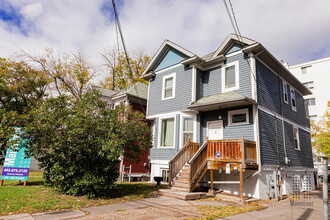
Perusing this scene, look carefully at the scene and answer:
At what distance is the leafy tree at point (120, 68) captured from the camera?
92.4ft

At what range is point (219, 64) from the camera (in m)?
12.1

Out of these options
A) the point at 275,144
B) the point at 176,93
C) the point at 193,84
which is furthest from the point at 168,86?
the point at 275,144

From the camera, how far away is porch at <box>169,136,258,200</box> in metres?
8.84

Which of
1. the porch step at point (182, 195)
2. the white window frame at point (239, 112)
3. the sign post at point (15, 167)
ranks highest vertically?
the white window frame at point (239, 112)

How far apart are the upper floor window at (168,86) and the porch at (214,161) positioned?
431 centimetres

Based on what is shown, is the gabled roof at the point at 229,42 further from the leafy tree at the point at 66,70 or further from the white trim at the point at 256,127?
the leafy tree at the point at 66,70

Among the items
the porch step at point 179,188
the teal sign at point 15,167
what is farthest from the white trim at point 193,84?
the teal sign at point 15,167

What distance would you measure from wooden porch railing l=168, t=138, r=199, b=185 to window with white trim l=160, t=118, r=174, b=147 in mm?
2005

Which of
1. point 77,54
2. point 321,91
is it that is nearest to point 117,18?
point 77,54

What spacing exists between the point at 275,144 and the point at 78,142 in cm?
974

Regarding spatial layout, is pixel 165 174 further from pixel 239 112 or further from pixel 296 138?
pixel 296 138

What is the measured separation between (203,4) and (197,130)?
6740 millimetres

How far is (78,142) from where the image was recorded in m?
7.95

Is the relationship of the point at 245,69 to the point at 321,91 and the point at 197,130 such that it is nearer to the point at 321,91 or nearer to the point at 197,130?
the point at 197,130
